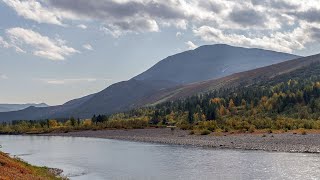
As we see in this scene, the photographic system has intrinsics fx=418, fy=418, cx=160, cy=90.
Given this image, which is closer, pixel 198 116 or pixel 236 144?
pixel 236 144

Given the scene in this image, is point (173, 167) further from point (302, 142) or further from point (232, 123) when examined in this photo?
point (232, 123)

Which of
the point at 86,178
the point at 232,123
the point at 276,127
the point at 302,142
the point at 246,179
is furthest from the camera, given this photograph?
the point at 232,123

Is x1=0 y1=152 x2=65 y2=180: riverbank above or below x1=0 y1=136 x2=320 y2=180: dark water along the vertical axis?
above

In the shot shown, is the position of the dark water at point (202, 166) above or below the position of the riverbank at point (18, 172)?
below

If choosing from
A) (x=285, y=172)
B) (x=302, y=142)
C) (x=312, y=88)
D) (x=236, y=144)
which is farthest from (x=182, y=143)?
(x=312, y=88)

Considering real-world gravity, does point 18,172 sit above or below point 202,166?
above

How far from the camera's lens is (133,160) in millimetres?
69938

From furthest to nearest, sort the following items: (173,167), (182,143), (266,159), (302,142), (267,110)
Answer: (267,110), (182,143), (302,142), (266,159), (173,167)

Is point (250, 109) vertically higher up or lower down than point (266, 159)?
higher up

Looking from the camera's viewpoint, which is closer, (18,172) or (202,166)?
(18,172)

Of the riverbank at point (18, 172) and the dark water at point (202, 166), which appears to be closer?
the riverbank at point (18, 172)

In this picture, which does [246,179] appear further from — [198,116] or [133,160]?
[198,116]

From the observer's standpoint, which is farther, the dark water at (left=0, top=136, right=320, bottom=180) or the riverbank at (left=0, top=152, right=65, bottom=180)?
the dark water at (left=0, top=136, right=320, bottom=180)

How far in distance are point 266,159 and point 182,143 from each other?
40566mm
